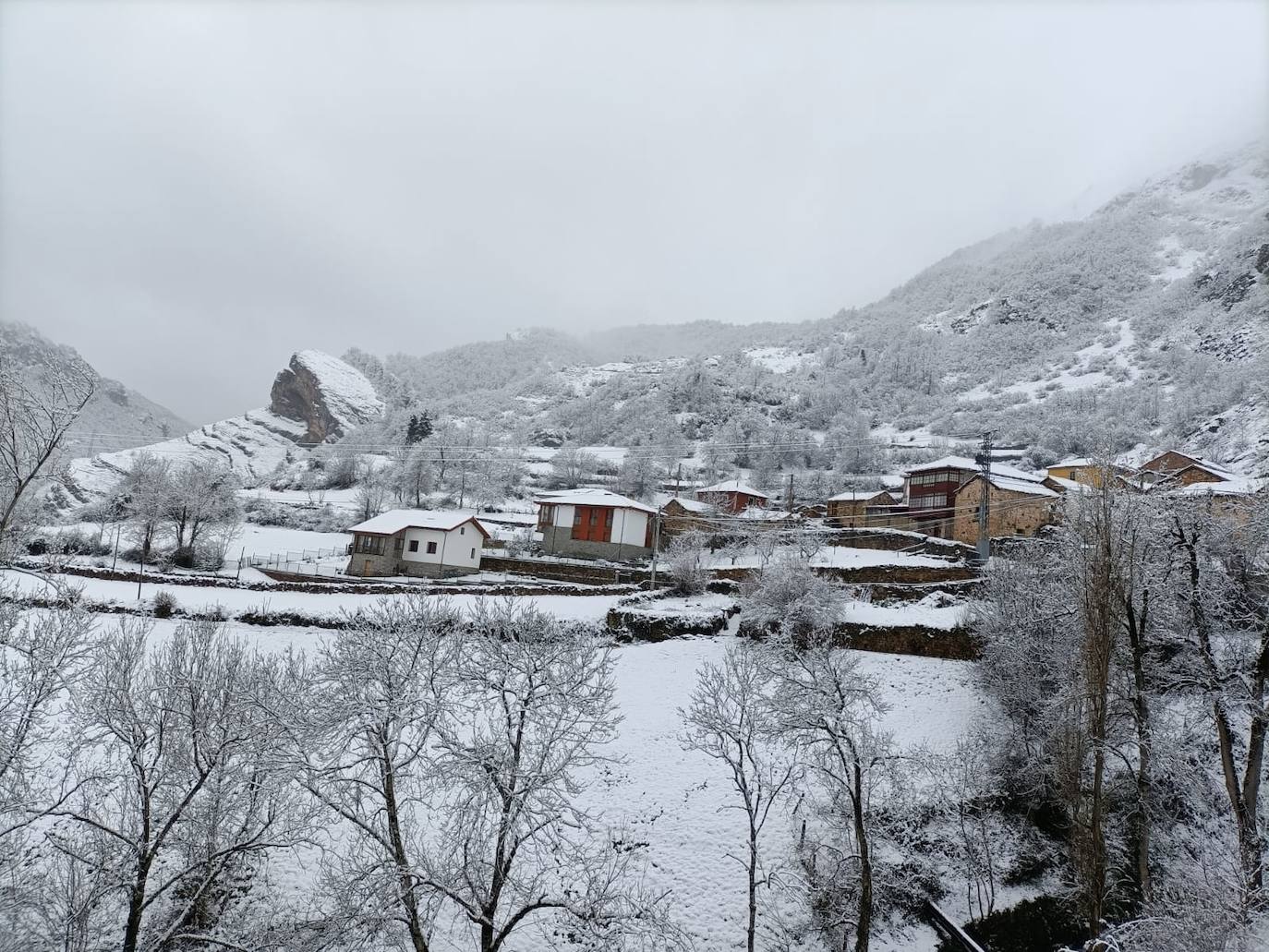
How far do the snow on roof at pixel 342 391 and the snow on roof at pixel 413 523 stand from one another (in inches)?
2909

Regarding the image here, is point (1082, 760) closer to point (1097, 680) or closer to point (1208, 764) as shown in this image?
point (1097, 680)

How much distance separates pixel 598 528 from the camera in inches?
1747

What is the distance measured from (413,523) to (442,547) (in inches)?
90.8

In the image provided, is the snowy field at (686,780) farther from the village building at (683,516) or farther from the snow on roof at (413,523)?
the village building at (683,516)

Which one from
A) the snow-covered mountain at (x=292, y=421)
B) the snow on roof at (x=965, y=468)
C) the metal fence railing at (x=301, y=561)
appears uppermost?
the snow-covered mountain at (x=292, y=421)

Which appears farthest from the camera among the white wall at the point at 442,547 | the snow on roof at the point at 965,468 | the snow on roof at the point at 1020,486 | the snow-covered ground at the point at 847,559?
the snow on roof at the point at 965,468

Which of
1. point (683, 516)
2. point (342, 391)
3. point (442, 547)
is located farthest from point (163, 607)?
point (342, 391)

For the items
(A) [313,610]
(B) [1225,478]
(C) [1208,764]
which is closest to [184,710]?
(A) [313,610]

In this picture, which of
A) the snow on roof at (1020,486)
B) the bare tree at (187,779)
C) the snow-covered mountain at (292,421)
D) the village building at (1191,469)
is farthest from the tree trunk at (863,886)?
the snow-covered mountain at (292,421)

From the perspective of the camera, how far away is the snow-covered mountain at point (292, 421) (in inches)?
3602

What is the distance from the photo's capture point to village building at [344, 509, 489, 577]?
39594 mm

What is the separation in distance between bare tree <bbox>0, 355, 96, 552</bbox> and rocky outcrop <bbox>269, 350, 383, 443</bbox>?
336ft

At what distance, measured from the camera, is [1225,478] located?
135 feet

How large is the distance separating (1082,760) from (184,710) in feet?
61.3
